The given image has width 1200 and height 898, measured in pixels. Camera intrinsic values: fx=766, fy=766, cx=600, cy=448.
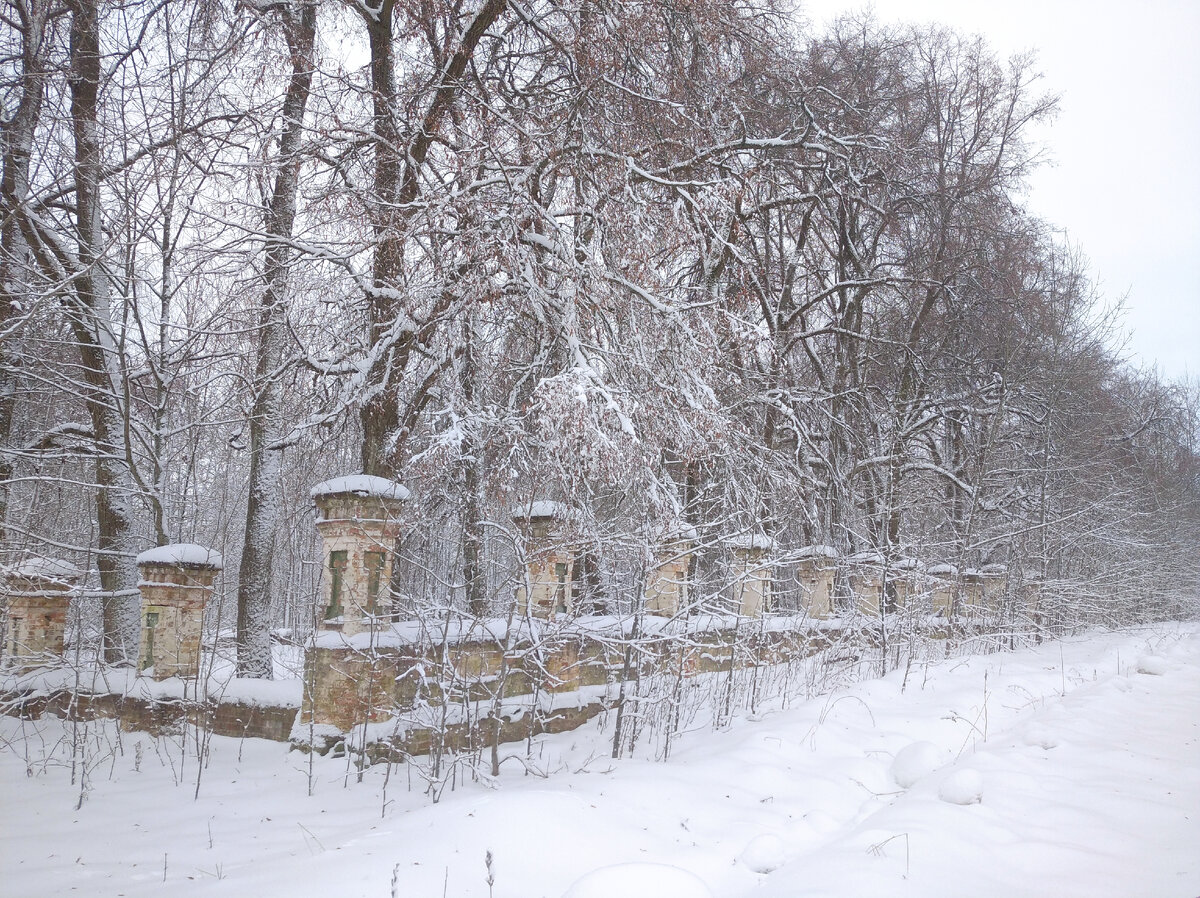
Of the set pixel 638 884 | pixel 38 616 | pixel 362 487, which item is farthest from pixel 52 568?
pixel 638 884

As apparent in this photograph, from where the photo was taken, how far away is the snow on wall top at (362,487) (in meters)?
6.11

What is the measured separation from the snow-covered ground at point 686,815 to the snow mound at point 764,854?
11 millimetres

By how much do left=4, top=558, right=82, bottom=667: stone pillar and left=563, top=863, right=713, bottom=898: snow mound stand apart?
6540 mm

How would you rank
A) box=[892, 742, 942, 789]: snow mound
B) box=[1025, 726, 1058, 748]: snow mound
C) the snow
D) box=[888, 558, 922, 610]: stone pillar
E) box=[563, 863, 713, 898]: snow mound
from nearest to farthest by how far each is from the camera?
box=[563, 863, 713, 898]: snow mound → box=[892, 742, 942, 789]: snow mound → box=[1025, 726, 1058, 748]: snow mound → the snow → box=[888, 558, 922, 610]: stone pillar

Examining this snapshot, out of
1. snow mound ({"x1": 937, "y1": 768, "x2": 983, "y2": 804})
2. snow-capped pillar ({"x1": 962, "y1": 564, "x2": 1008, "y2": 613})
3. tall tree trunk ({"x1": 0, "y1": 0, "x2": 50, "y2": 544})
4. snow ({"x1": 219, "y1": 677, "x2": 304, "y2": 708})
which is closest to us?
snow mound ({"x1": 937, "y1": 768, "x2": 983, "y2": 804})

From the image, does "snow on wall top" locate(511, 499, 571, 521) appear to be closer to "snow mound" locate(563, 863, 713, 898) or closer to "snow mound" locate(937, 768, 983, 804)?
"snow mound" locate(937, 768, 983, 804)

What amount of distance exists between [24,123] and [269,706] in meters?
5.86

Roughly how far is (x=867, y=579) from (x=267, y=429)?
810 cm

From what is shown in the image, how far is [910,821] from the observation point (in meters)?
4.20

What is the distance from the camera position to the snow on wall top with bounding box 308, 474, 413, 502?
241 inches

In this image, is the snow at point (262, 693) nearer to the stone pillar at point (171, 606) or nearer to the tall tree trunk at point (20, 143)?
the stone pillar at point (171, 606)

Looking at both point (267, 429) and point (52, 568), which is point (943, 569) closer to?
point (267, 429)

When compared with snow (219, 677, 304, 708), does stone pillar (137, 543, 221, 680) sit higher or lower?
higher

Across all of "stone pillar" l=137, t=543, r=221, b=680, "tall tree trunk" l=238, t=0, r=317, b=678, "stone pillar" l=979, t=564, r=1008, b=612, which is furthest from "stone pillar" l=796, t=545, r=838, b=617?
"stone pillar" l=137, t=543, r=221, b=680
